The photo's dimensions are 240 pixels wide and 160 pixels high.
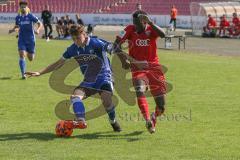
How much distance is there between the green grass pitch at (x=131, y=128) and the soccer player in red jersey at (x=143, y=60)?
1.91ft

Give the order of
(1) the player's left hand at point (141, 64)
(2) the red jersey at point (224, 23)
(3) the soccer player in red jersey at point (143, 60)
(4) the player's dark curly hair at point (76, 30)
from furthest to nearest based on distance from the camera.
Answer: (2) the red jersey at point (224, 23)
(1) the player's left hand at point (141, 64)
(3) the soccer player in red jersey at point (143, 60)
(4) the player's dark curly hair at point (76, 30)

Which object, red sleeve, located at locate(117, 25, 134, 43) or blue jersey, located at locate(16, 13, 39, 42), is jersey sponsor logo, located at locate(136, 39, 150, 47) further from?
blue jersey, located at locate(16, 13, 39, 42)

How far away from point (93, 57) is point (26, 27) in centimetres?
952

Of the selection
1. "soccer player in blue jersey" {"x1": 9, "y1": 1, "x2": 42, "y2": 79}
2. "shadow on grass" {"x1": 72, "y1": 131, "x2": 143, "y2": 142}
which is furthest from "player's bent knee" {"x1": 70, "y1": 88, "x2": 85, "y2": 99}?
"soccer player in blue jersey" {"x1": 9, "y1": 1, "x2": 42, "y2": 79}

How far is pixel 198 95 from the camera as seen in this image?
16.4 m

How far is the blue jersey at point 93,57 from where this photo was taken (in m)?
10.7

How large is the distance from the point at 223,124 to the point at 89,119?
2580 mm

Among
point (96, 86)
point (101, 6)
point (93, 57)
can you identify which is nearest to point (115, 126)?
point (96, 86)

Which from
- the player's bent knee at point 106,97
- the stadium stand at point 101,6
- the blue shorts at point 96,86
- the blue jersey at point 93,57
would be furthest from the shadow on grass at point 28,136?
the stadium stand at point 101,6

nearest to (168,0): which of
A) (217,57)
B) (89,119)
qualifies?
(217,57)

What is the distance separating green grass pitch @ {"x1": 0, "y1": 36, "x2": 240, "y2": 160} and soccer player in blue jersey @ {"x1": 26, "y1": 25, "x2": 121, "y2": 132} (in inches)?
17.2

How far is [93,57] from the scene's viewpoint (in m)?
10.9

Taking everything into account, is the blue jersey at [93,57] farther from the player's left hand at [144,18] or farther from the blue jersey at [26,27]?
the blue jersey at [26,27]

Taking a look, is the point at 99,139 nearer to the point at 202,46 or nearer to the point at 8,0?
the point at 202,46
